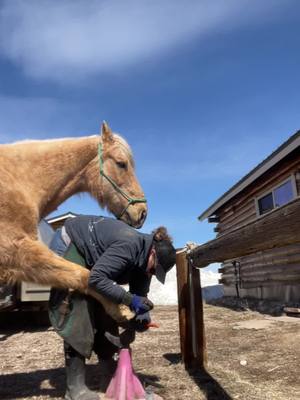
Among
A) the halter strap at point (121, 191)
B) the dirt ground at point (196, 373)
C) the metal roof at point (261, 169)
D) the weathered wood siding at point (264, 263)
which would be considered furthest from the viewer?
the weathered wood siding at point (264, 263)

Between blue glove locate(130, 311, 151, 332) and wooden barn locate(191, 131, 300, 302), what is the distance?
93 cm

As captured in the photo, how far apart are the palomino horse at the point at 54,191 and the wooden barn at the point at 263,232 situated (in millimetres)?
1065

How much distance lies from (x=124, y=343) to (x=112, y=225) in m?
1.09

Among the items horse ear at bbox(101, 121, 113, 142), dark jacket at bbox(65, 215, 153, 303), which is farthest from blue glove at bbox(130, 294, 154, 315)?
horse ear at bbox(101, 121, 113, 142)

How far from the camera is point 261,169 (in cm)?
1225

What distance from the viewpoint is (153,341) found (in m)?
6.78

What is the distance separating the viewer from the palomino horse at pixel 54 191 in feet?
11.2

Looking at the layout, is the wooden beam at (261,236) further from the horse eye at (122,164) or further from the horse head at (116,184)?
the horse eye at (122,164)

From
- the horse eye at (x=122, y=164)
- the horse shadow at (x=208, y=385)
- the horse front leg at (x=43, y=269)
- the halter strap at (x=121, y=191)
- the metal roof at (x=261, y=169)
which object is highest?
the metal roof at (x=261, y=169)

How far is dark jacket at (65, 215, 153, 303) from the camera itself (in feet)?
11.4

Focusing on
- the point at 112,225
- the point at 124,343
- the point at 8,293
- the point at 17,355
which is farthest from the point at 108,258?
the point at 8,293

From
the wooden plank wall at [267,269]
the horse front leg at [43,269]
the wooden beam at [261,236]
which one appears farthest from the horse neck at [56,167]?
the wooden plank wall at [267,269]

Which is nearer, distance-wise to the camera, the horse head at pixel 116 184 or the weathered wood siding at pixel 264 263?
the horse head at pixel 116 184

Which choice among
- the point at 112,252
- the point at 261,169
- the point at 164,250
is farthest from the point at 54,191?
the point at 261,169
